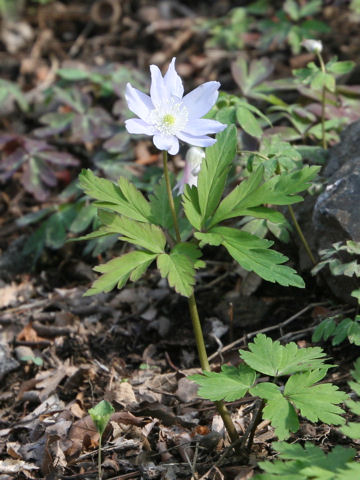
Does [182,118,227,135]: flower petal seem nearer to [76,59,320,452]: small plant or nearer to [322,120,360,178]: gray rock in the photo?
[76,59,320,452]: small plant

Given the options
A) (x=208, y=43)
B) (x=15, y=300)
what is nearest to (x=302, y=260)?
(x=15, y=300)

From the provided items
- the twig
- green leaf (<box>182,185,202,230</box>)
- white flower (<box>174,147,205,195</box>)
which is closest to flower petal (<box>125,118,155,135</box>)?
green leaf (<box>182,185,202,230</box>)

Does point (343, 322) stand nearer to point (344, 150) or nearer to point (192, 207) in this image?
point (192, 207)

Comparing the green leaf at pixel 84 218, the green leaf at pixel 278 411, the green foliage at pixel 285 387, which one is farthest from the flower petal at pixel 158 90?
the green leaf at pixel 84 218

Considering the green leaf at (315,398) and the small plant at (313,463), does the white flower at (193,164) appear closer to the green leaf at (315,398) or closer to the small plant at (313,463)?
the green leaf at (315,398)

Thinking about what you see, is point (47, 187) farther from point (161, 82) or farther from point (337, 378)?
point (337, 378)

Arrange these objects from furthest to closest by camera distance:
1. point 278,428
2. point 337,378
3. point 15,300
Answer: point 15,300
point 337,378
point 278,428
